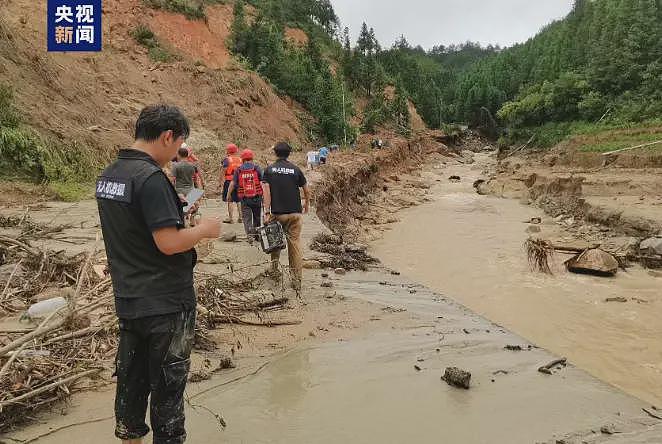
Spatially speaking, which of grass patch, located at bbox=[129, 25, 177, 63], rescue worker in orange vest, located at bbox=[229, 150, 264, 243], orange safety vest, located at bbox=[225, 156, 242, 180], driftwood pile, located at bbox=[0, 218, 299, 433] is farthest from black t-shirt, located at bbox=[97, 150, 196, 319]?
grass patch, located at bbox=[129, 25, 177, 63]

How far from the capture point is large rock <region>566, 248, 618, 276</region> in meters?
9.52

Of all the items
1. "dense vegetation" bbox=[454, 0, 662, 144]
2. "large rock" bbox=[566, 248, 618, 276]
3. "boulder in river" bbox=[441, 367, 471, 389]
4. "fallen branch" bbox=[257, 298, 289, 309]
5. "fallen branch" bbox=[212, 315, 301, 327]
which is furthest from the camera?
"dense vegetation" bbox=[454, 0, 662, 144]

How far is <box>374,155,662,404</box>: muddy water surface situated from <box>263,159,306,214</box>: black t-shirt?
3496mm

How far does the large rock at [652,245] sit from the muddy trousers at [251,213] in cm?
826

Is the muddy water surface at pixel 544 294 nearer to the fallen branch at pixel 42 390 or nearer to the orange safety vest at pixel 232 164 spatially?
the orange safety vest at pixel 232 164

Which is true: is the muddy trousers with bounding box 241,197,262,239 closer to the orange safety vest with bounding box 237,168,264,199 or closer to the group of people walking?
the orange safety vest with bounding box 237,168,264,199

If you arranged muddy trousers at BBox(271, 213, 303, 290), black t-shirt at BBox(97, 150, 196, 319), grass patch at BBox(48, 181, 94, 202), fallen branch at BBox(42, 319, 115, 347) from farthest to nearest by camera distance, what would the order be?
grass patch at BBox(48, 181, 94, 202) → muddy trousers at BBox(271, 213, 303, 290) → fallen branch at BBox(42, 319, 115, 347) → black t-shirt at BBox(97, 150, 196, 319)

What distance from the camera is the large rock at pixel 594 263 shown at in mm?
9516

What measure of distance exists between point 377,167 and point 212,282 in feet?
66.8

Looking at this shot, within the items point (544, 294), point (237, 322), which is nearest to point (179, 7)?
point (544, 294)

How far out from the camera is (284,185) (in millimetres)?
6406

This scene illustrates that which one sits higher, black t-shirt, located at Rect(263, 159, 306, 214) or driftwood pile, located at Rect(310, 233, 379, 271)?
black t-shirt, located at Rect(263, 159, 306, 214)

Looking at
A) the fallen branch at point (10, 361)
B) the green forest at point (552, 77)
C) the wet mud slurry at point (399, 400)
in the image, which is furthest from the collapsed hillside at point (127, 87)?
the wet mud slurry at point (399, 400)

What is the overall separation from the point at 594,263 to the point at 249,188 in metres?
6.90
